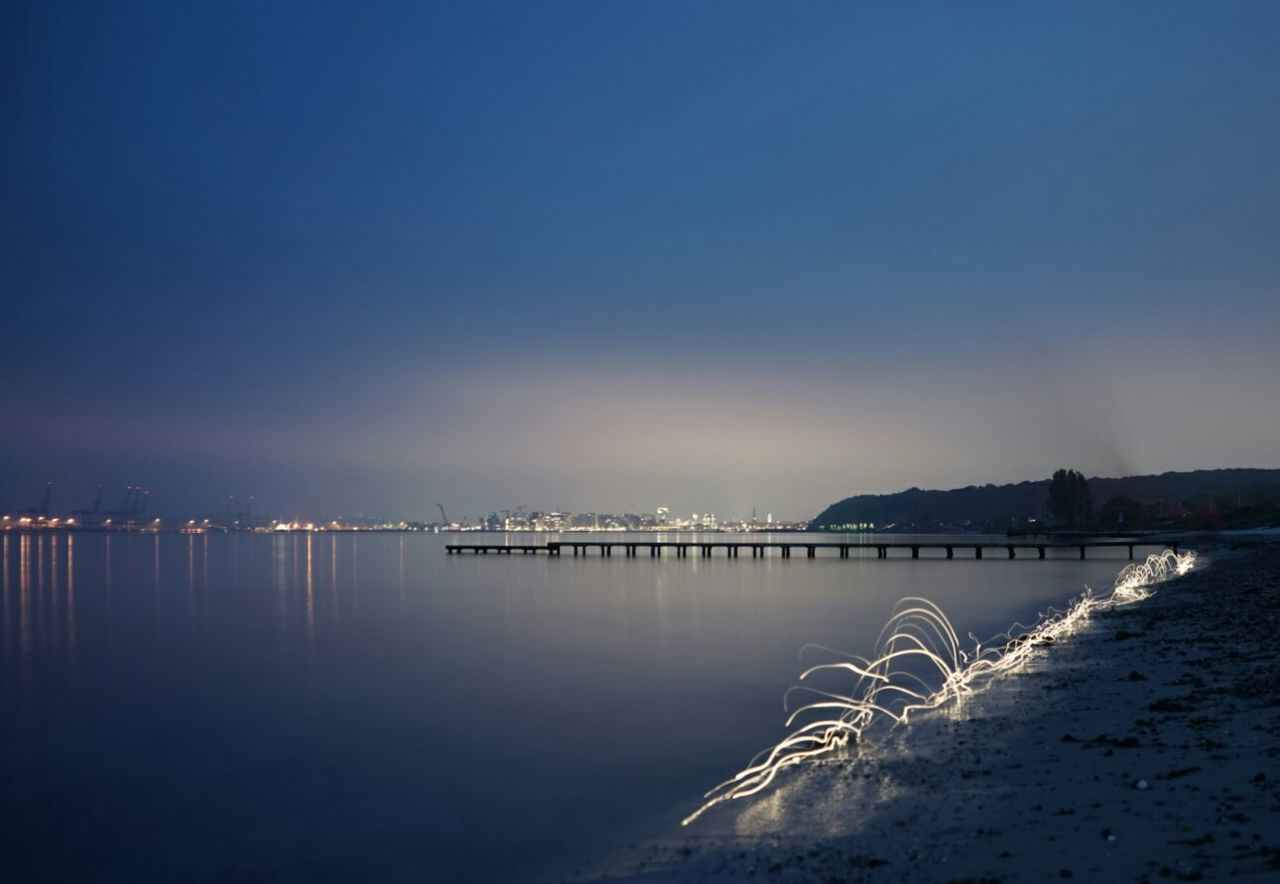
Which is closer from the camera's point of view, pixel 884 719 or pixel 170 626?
pixel 884 719

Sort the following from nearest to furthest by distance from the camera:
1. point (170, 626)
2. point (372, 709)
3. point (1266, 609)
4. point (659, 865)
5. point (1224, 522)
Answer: point (659, 865), point (372, 709), point (1266, 609), point (170, 626), point (1224, 522)

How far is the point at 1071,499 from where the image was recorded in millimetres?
171875

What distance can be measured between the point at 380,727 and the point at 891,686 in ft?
29.8

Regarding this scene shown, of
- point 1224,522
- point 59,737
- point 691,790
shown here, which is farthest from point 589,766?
point 1224,522

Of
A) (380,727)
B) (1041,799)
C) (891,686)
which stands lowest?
(380,727)

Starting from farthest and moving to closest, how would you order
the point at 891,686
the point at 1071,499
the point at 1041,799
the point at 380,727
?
the point at 1071,499 → the point at 380,727 → the point at 891,686 → the point at 1041,799

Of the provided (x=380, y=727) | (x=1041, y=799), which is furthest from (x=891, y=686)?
(x=380, y=727)

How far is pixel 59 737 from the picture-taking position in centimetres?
1522

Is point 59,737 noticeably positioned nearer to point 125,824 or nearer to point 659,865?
point 125,824

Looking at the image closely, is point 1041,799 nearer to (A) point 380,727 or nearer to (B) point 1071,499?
(A) point 380,727

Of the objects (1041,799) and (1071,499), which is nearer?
(1041,799)

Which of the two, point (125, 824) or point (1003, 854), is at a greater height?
point (1003, 854)

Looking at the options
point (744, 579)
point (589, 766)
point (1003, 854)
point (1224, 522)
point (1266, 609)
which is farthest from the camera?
point (1224, 522)

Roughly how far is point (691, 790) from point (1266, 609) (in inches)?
691
